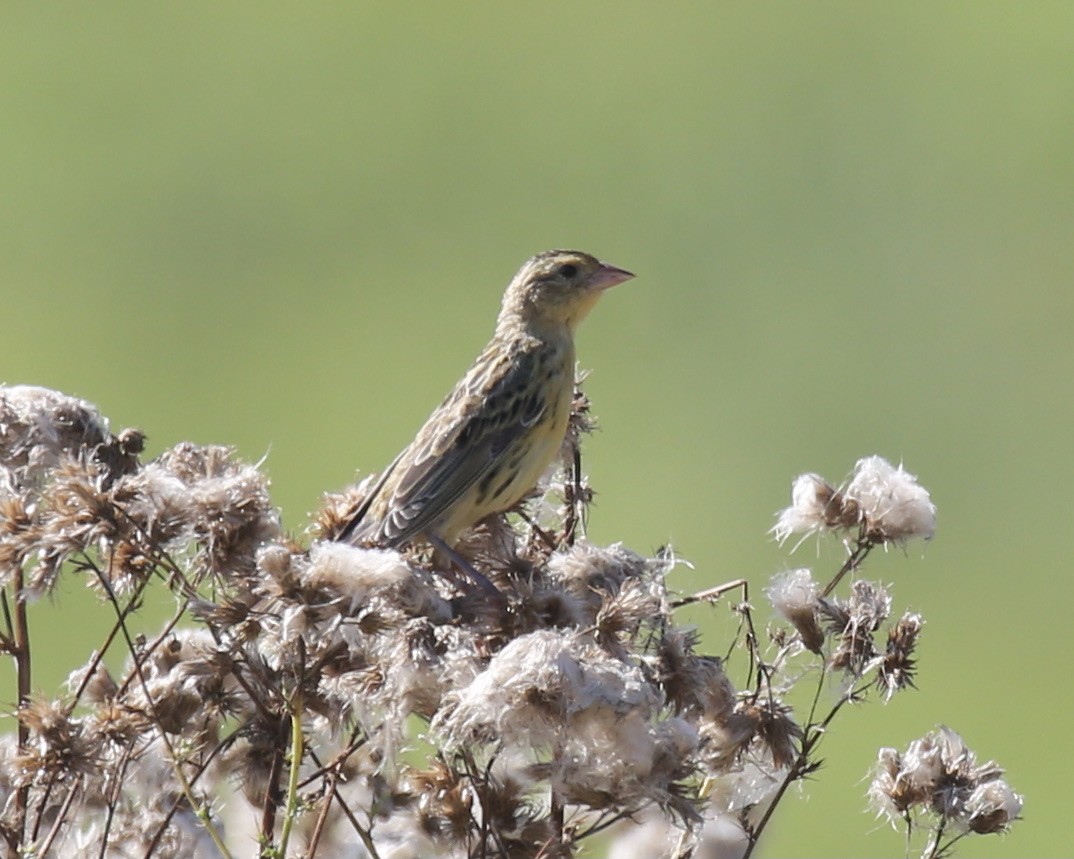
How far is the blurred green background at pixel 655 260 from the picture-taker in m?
16.8

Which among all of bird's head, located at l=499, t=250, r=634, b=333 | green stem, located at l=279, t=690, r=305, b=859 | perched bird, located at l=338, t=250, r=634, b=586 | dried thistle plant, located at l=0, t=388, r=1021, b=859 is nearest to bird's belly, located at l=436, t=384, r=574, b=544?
perched bird, located at l=338, t=250, r=634, b=586

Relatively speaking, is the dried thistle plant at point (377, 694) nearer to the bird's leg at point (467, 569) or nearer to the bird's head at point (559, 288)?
the bird's leg at point (467, 569)

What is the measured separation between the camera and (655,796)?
7.59 ft

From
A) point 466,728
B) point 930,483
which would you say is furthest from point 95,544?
point 930,483

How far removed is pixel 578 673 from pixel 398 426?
50.5 ft

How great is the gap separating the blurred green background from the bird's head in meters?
7.55

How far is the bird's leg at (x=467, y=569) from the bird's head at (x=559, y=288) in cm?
106

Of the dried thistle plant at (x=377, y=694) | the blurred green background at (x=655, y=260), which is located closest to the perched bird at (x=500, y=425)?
the dried thistle plant at (x=377, y=694)

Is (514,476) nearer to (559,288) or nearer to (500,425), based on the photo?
(500,425)

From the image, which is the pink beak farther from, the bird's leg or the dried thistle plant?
the dried thistle plant

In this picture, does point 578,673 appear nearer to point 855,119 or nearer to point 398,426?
point 398,426

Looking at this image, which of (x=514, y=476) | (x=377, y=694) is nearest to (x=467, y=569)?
(x=377, y=694)

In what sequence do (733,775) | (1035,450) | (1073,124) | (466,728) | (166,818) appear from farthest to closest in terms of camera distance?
(1073,124)
(1035,450)
(733,775)
(166,818)
(466,728)

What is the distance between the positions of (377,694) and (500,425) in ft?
5.52
